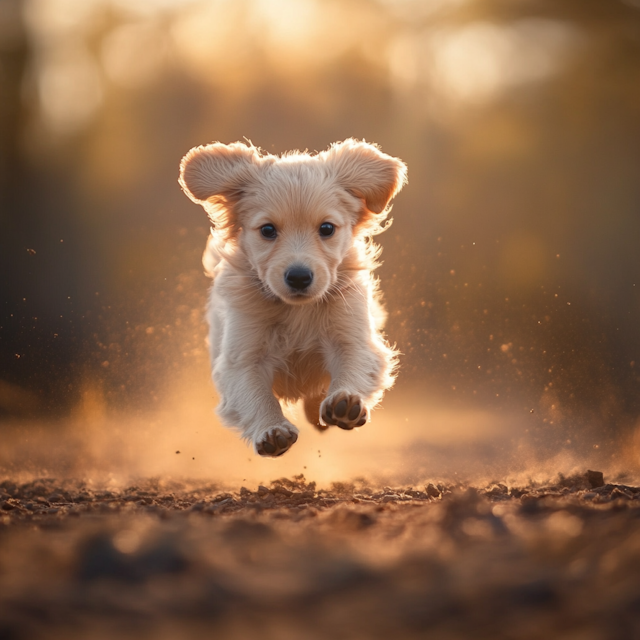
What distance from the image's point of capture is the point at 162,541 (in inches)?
108

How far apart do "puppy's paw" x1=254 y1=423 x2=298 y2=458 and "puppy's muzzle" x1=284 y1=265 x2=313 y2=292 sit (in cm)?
97

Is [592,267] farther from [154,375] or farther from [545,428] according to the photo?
[154,375]

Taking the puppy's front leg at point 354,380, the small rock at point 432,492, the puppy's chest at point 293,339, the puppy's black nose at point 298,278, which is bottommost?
the small rock at point 432,492

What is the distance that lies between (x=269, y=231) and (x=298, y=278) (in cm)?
59

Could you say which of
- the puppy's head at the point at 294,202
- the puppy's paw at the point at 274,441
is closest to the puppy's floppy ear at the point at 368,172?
the puppy's head at the point at 294,202

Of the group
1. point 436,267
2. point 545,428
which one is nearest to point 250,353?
point 545,428

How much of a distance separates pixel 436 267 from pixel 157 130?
8.40 metres

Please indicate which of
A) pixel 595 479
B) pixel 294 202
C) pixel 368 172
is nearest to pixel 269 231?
pixel 294 202

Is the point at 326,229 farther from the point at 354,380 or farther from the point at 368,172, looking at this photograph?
the point at 354,380

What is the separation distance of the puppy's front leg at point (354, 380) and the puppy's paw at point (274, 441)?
286 millimetres

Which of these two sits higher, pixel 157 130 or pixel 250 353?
pixel 157 130

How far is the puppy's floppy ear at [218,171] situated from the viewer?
584 cm

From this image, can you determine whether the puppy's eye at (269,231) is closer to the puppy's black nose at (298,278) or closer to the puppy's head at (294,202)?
the puppy's head at (294,202)

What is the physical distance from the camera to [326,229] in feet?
18.1
